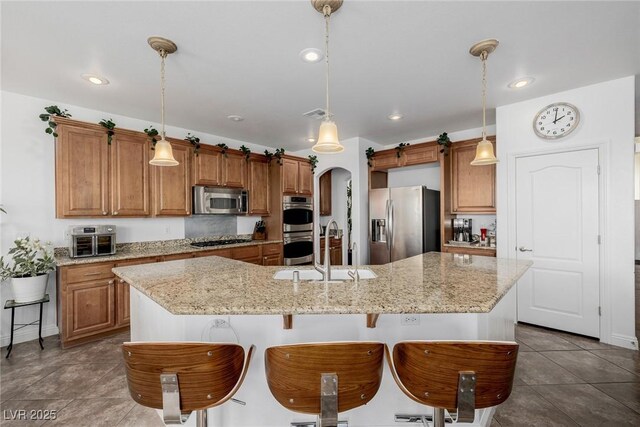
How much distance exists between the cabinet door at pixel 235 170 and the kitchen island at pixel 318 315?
2850mm

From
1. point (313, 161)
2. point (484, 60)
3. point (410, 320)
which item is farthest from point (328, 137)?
point (313, 161)

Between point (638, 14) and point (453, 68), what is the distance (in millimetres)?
1120

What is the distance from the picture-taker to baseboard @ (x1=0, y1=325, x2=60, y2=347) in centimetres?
294

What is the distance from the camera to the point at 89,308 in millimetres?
2986

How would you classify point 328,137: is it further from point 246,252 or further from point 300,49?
point 246,252

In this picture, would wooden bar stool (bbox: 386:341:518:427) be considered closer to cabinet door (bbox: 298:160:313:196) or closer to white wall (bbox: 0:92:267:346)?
white wall (bbox: 0:92:267:346)

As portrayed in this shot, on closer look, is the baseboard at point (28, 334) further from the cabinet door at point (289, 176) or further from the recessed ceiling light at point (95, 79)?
the cabinet door at point (289, 176)

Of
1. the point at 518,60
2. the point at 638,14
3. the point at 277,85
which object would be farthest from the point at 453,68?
the point at 277,85

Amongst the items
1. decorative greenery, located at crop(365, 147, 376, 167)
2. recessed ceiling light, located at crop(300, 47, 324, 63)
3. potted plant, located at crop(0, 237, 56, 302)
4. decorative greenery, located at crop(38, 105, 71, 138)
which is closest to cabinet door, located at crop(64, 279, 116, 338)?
potted plant, located at crop(0, 237, 56, 302)

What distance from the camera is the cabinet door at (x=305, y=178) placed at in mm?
5234

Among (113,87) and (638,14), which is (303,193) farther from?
(638,14)

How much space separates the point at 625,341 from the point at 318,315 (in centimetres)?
329

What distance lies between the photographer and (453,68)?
2.52 metres

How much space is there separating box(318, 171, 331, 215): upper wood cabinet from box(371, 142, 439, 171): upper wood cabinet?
1349 millimetres
